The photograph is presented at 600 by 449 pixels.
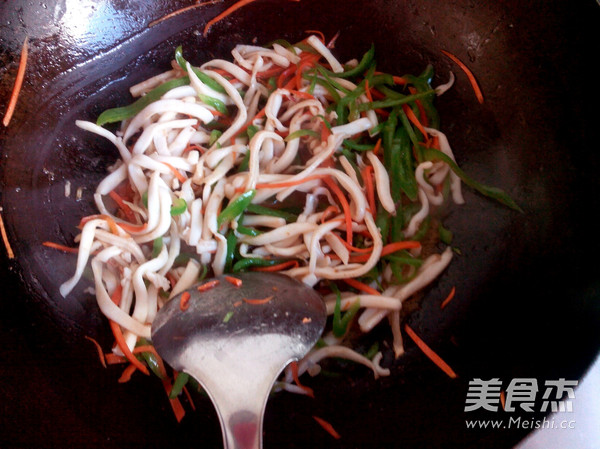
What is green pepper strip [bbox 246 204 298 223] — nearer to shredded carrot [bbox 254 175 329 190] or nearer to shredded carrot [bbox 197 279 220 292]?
shredded carrot [bbox 254 175 329 190]

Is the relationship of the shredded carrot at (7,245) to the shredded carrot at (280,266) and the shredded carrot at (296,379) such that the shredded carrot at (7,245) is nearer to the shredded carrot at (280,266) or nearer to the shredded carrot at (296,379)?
the shredded carrot at (280,266)

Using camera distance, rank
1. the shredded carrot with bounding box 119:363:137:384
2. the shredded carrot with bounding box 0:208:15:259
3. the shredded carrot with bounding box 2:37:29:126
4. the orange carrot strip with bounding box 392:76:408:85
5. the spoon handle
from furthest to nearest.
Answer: the orange carrot strip with bounding box 392:76:408:85 < the shredded carrot with bounding box 2:37:29:126 < the shredded carrot with bounding box 0:208:15:259 < the shredded carrot with bounding box 119:363:137:384 < the spoon handle

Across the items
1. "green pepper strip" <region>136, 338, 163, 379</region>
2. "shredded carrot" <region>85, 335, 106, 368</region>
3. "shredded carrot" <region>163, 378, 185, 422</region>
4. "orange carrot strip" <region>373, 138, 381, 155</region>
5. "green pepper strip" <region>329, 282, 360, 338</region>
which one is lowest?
"shredded carrot" <region>85, 335, 106, 368</region>

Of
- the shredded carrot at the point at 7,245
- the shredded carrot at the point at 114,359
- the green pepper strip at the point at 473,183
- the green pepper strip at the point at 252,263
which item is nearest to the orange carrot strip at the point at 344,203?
the green pepper strip at the point at 252,263

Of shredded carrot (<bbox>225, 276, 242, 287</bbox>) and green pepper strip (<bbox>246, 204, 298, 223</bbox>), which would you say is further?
green pepper strip (<bbox>246, 204, 298, 223</bbox>)

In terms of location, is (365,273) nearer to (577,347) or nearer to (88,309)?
(577,347)

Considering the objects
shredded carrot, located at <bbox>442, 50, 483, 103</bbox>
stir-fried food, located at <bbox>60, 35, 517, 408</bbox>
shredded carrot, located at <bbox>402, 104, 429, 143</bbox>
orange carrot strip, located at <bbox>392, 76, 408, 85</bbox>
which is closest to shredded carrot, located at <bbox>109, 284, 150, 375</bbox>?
stir-fried food, located at <bbox>60, 35, 517, 408</bbox>
